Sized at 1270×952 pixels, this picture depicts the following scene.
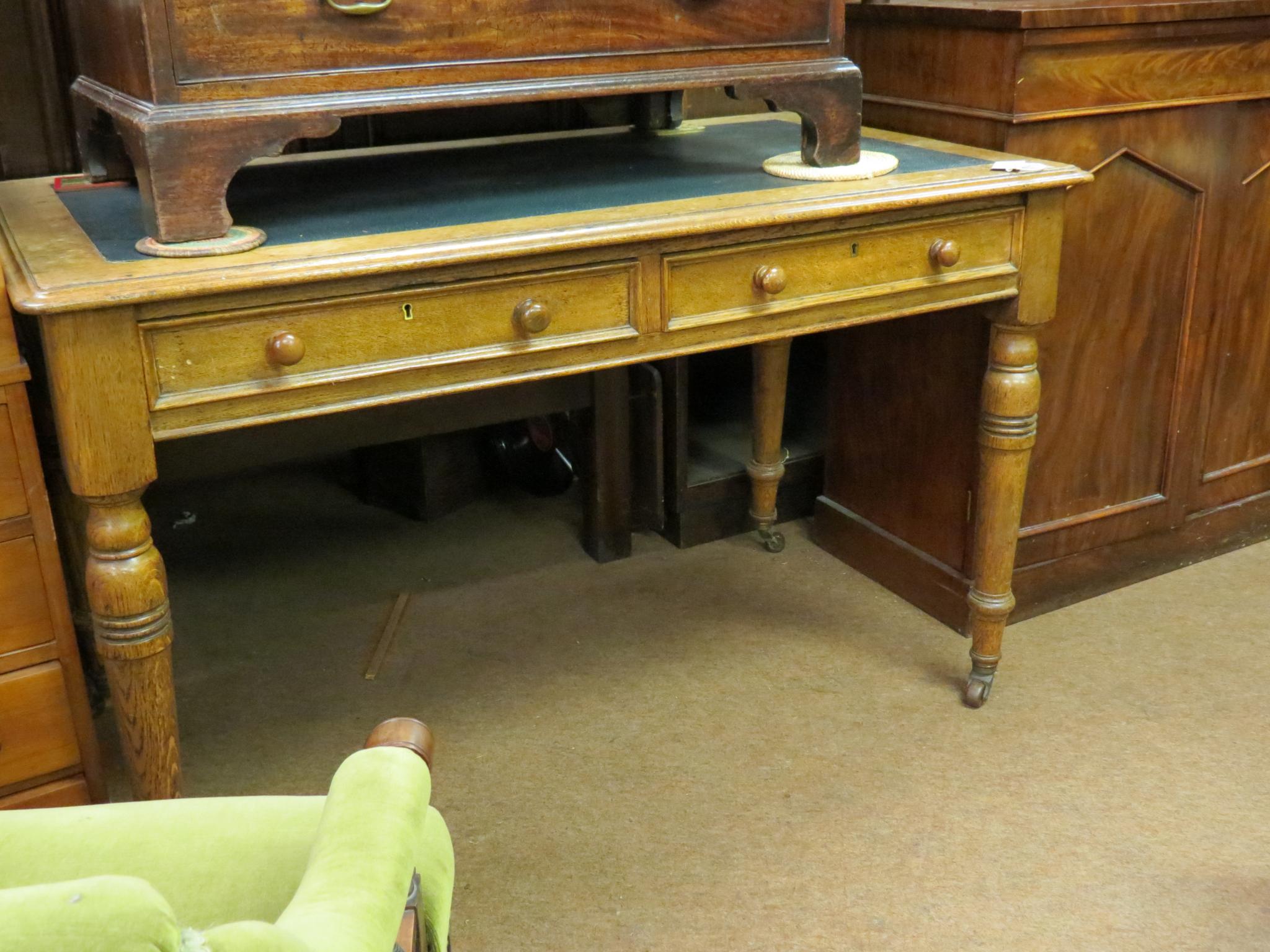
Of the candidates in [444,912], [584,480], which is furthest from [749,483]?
[444,912]

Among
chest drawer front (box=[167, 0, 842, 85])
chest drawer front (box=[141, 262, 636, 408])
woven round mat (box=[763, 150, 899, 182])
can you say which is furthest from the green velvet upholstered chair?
woven round mat (box=[763, 150, 899, 182])

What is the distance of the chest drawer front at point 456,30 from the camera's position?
1494mm

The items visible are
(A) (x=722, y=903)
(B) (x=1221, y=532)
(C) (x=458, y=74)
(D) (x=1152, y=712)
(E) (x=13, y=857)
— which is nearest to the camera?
(E) (x=13, y=857)

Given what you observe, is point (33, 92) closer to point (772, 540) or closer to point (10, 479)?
point (10, 479)

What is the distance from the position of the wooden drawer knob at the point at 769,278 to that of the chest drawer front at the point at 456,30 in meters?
0.33

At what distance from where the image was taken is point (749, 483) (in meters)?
2.88

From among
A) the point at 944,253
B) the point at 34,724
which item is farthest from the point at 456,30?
the point at 34,724

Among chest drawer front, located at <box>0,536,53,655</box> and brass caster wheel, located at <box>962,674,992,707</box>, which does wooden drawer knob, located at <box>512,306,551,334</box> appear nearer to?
chest drawer front, located at <box>0,536,53,655</box>

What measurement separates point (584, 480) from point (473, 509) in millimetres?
391

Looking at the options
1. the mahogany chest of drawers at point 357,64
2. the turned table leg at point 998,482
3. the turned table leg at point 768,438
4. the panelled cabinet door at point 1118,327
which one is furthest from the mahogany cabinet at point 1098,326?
the mahogany chest of drawers at point 357,64

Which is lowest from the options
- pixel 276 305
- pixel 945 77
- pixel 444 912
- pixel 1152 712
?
pixel 1152 712

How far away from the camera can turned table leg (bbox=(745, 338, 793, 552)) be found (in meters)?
2.67

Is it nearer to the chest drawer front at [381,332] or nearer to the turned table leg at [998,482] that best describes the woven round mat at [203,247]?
the chest drawer front at [381,332]

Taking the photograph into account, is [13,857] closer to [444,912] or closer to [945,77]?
[444,912]
